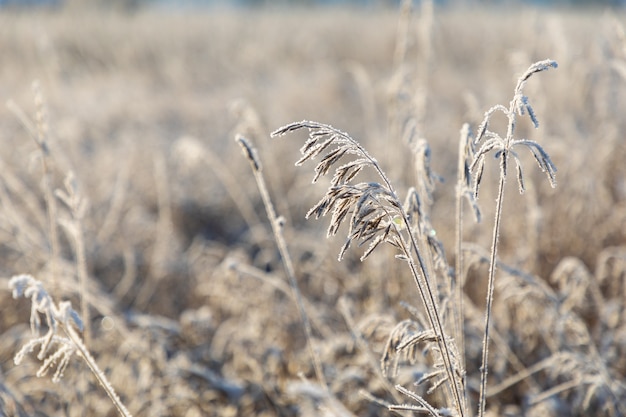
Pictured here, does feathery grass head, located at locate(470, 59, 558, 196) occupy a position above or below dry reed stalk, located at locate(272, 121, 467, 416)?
above

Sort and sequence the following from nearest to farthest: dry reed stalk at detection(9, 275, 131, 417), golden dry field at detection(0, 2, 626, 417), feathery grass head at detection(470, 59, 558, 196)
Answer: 1. feathery grass head at detection(470, 59, 558, 196)
2. dry reed stalk at detection(9, 275, 131, 417)
3. golden dry field at detection(0, 2, 626, 417)

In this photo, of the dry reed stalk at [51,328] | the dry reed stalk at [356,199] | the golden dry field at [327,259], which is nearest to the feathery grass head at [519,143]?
the golden dry field at [327,259]

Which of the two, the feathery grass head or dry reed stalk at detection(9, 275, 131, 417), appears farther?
dry reed stalk at detection(9, 275, 131, 417)

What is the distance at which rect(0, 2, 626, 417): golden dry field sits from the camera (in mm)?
1351

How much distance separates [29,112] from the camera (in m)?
6.04

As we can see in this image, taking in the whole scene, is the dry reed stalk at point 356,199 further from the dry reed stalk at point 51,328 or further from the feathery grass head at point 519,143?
the dry reed stalk at point 51,328

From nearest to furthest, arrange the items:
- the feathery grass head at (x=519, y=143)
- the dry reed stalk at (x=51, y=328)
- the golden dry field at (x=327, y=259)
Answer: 1. the feathery grass head at (x=519, y=143)
2. the dry reed stalk at (x=51, y=328)
3. the golden dry field at (x=327, y=259)

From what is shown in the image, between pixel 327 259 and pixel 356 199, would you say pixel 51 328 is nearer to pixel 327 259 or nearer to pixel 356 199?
pixel 356 199

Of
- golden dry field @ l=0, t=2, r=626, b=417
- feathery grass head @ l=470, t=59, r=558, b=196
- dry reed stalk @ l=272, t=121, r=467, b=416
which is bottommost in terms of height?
golden dry field @ l=0, t=2, r=626, b=417

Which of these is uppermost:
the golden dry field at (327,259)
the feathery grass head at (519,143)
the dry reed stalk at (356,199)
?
the feathery grass head at (519,143)

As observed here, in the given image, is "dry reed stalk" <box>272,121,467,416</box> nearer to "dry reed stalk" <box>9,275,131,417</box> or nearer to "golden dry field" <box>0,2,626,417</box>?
"golden dry field" <box>0,2,626,417</box>

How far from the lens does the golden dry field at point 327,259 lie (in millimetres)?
1351

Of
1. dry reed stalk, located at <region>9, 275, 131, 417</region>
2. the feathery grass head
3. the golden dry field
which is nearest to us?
the feathery grass head

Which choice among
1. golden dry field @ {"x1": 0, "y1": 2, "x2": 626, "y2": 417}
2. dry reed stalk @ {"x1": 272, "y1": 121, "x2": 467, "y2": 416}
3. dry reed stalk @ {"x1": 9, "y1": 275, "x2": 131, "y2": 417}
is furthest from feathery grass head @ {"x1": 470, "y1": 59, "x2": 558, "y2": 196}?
dry reed stalk @ {"x1": 9, "y1": 275, "x2": 131, "y2": 417}
